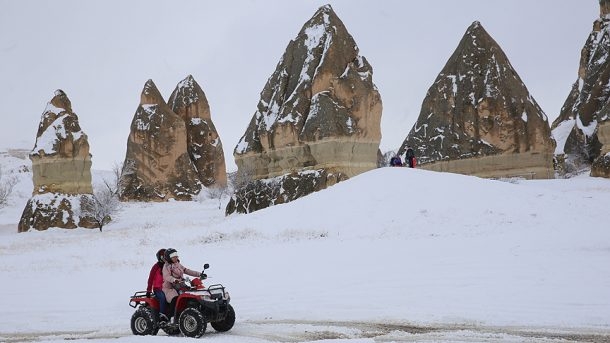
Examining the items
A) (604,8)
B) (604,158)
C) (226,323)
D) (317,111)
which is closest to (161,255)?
(226,323)

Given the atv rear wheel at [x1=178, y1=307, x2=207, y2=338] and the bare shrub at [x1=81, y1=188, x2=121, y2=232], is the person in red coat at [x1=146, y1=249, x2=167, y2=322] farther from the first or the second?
the bare shrub at [x1=81, y1=188, x2=121, y2=232]

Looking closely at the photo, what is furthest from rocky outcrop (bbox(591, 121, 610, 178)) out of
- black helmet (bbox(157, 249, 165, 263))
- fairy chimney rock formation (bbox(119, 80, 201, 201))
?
black helmet (bbox(157, 249, 165, 263))

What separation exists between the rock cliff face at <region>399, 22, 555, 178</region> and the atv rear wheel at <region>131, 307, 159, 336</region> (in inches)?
1475

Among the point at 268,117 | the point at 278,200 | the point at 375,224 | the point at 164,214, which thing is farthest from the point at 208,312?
the point at 164,214

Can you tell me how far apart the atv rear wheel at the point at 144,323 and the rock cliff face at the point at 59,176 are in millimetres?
32848

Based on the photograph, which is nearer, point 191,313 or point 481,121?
point 191,313

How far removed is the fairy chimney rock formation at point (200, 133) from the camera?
62.8 m

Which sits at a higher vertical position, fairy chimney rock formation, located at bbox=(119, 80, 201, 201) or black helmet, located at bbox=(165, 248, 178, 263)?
fairy chimney rock formation, located at bbox=(119, 80, 201, 201)

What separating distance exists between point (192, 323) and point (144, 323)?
862 mm

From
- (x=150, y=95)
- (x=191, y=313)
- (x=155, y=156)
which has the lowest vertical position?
(x=191, y=313)

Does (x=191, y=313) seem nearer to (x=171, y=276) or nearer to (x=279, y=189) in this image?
(x=171, y=276)

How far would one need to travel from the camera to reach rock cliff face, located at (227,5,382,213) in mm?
36250

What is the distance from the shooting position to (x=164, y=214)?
44.0m

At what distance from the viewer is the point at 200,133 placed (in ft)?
208
